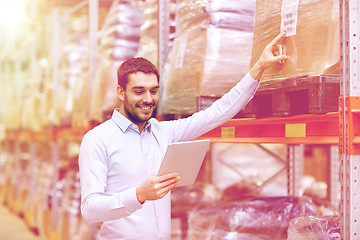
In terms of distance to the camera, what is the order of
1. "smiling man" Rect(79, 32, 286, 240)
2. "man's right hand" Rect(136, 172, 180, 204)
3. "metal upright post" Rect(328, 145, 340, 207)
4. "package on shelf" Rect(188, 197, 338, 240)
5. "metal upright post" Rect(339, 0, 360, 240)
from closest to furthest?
"metal upright post" Rect(339, 0, 360, 240) < "man's right hand" Rect(136, 172, 180, 204) < "smiling man" Rect(79, 32, 286, 240) < "package on shelf" Rect(188, 197, 338, 240) < "metal upright post" Rect(328, 145, 340, 207)

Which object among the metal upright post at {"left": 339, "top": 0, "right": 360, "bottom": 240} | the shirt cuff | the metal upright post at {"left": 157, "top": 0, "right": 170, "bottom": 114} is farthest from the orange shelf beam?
the metal upright post at {"left": 157, "top": 0, "right": 170, "bottom": 114}

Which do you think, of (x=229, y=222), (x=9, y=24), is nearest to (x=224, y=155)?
(x=229, y=222)

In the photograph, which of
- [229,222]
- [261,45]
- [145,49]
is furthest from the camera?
[145,49]

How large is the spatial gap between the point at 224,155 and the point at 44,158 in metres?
4.19

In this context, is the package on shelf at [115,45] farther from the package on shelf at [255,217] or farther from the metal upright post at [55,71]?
the metal upright post at [55,71]

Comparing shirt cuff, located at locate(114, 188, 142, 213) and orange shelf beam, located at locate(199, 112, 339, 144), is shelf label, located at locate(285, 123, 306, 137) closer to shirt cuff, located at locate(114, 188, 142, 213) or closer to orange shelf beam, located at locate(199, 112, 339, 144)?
orange shelf beam, located at locate(199, 112, 339, 144)

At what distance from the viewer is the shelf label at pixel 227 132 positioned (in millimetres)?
2928

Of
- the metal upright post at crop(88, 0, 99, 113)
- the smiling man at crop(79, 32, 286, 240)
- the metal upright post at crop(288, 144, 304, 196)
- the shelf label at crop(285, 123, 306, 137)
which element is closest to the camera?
the shelf label at crop(285, 123, 306, 137)

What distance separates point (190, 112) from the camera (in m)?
3.16

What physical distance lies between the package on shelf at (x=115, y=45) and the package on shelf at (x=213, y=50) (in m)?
1.38

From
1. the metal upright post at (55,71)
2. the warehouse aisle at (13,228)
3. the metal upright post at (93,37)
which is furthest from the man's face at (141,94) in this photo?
the warehouse aisle at (13,228)

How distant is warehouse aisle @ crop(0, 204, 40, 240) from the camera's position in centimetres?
817

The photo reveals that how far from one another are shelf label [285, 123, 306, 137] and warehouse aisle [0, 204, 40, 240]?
21.4ft

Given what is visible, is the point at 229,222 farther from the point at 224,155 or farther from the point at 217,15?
the point at 224,155
